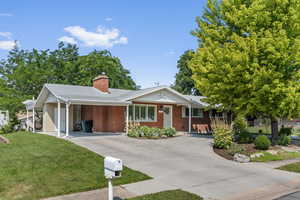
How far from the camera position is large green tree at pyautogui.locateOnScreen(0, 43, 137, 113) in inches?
1144

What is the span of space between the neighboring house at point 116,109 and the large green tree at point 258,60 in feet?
19.1

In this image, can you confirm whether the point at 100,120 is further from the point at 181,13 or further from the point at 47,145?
the point at 181,13

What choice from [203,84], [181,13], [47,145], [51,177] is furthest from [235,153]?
[181,13]

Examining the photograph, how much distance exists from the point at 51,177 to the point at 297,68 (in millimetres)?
13156

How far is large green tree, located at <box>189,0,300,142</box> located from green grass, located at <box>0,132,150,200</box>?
26.6 feet

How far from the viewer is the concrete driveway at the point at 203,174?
653 centimetres

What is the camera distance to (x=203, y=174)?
8.19 meters

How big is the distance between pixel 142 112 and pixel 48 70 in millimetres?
20224

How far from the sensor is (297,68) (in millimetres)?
13305

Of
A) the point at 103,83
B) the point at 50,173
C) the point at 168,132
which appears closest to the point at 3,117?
the point at 103,83

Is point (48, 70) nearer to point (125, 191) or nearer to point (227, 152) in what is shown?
point (227, 152)

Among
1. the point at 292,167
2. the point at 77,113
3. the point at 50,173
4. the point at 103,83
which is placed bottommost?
the point at 292,167

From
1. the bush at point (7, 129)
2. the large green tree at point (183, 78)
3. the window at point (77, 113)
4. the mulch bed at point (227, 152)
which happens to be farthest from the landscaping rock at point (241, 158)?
the large green tree at point (183, 78)

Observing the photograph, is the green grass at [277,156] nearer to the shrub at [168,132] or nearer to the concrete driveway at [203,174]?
the concrete driveway at [203,174]
